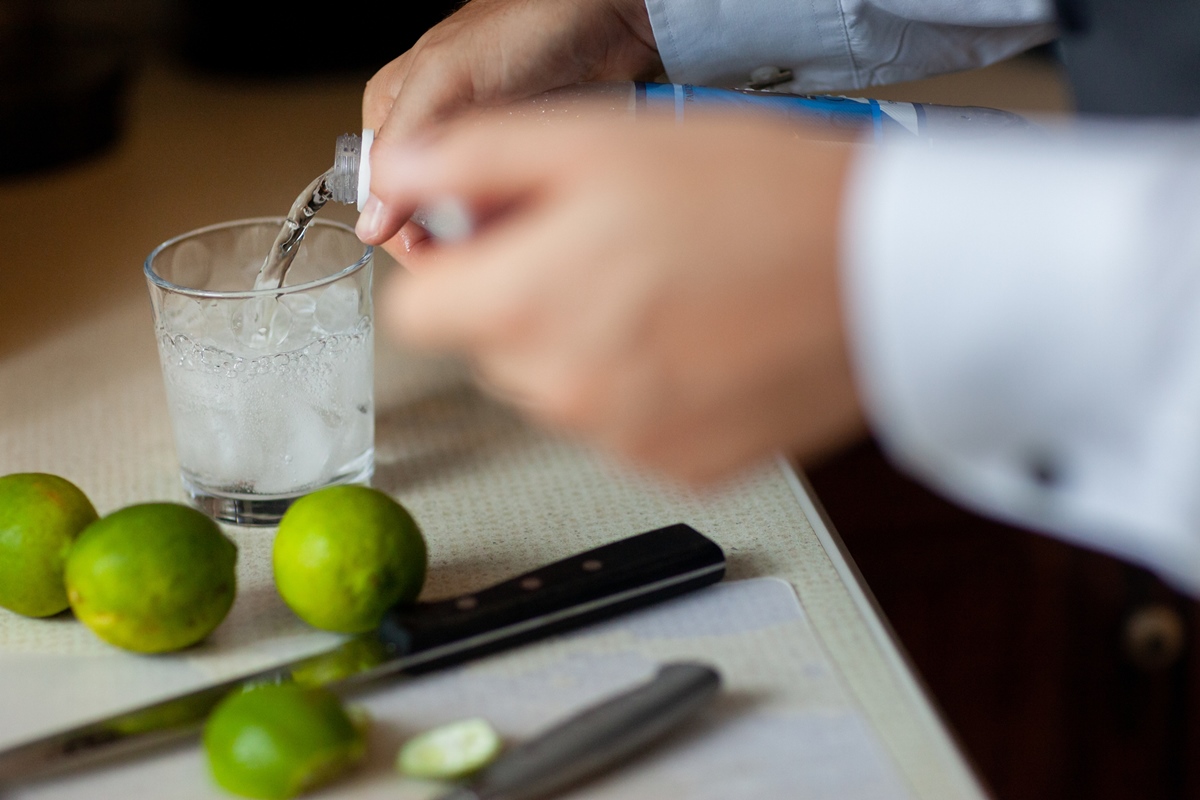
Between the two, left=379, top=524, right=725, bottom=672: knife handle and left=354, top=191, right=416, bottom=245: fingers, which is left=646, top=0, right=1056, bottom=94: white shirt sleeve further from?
left=379, top=524, right=725, bottom=672: knife handle

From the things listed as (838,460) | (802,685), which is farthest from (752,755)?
(838,460)

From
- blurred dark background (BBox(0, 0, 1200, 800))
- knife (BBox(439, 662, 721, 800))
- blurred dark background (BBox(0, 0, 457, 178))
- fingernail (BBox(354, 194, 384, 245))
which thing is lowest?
blurred dark background (BBox(0, 0, 1200, 800))

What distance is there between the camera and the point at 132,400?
0.96 m

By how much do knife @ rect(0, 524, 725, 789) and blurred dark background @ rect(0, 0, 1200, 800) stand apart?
73 centimetres

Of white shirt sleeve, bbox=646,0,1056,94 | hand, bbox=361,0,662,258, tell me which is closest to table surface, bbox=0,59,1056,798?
hand, bbox=361,0,662,258

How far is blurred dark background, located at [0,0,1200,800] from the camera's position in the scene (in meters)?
1.35

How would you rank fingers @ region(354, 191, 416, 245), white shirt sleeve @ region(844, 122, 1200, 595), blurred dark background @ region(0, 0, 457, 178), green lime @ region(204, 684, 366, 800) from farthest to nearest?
blurred dark background @ region(0, 0, 457, 178) → fingers @ region(354, 191, 416, 245) → green lime @ region(204, 684, 366, 800) → white shirt sleeve @ region(844, 122, 1200, 595)

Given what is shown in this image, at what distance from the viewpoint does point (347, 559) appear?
24.9 inches

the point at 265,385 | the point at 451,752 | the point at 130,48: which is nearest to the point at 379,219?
the point at 265,385

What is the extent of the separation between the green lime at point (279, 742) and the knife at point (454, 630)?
1.8 inches

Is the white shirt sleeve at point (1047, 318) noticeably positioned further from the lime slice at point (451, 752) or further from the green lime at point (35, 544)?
the green lime at point (35, 544)

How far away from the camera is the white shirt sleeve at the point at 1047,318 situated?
1.35 feet

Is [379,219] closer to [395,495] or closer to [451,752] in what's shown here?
[395,495]

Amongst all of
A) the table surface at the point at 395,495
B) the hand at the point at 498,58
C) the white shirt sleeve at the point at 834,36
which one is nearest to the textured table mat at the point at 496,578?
the table surface at the point at 395,495
